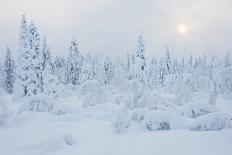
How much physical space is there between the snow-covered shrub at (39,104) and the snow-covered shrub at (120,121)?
22.7 feet

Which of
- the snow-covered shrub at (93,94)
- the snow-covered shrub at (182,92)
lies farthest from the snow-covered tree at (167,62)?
the snow-covered shrub at (93,94)

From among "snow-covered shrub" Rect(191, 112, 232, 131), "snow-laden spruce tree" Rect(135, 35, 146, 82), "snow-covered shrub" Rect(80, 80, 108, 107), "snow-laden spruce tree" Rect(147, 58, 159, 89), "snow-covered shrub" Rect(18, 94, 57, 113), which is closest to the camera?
"snow-covered shrub" Rect(191, 112, 232, 131)

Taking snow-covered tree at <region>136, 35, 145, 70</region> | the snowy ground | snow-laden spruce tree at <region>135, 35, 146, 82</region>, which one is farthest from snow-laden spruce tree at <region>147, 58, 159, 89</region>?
the snowy ground

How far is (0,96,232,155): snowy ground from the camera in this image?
31.0 ft

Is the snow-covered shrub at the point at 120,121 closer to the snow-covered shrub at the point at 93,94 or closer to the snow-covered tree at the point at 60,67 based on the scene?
the snow-covered shrub at the point at 93,94

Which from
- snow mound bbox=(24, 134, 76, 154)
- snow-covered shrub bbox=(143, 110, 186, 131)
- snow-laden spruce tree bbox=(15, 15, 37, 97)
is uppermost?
snow-laden spruce tree bbox=(15, 15, 37, 97)

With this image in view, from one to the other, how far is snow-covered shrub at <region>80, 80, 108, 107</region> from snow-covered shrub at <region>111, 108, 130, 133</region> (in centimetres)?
1075

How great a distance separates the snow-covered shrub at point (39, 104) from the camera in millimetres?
18453

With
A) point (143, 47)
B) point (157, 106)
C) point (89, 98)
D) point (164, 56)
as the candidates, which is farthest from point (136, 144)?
point (164, 56)

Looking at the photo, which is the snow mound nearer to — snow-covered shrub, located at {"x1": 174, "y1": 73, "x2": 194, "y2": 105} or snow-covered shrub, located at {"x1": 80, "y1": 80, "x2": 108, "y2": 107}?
snow-covered shrub, located at {"x1": 80, "y1": 80, "x2": 108, "y2": 107}

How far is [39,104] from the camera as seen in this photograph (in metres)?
18.8

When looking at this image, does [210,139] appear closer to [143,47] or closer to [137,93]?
[137,93]

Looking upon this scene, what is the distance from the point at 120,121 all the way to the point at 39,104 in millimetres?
7820

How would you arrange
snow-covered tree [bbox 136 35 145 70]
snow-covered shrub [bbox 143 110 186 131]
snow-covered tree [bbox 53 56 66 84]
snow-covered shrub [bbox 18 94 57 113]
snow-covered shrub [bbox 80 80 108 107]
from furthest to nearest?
snow-covered tree [bbox 53 56 66 84], snow-covered tree [bbox 136 35 145 70], snow-covered shrub [bbox 80 80 108 107], snow-covered shrub [bbox 18 94 57 113], snow-covered shrub [bbox 143 110 186 131]
